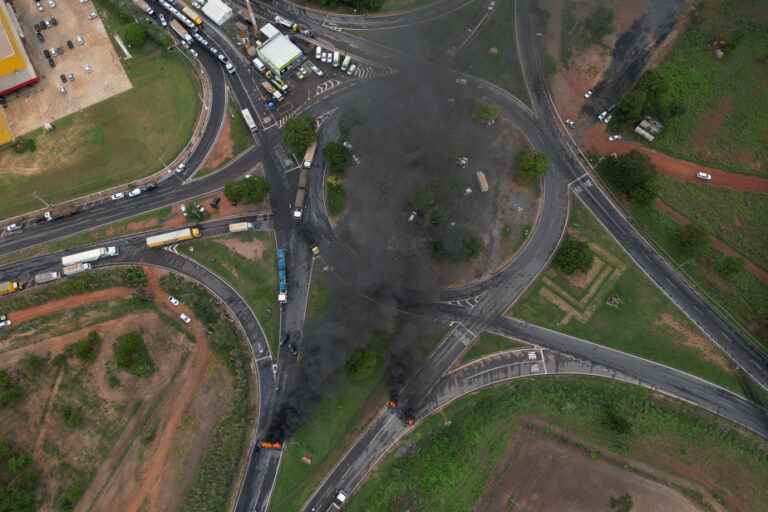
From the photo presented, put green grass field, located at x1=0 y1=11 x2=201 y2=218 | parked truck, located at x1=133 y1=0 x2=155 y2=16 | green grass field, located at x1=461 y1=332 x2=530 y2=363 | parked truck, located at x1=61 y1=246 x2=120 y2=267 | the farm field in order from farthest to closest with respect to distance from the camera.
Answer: parked truck, located at x1=133 y1=0 x2=155 y2=16, green grass field, located at x1=0 y1=11 x2=201 y2=218, parked truck, located at x1=61 y1=246 x2=120 y2=267, green grass field, located at x1=461 y1=332 x2=530 y2=363, the farm field

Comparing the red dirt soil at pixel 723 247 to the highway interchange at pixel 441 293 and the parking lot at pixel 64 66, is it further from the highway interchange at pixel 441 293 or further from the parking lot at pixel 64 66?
the parking lot at pixel 64 66

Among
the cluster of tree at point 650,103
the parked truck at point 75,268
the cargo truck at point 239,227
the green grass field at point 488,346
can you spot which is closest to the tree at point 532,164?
the cluster of tree at point 650,103

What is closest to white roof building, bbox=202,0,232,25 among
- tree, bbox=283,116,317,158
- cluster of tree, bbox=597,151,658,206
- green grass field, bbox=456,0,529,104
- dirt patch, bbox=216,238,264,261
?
tree, bbox=283,116,317,158

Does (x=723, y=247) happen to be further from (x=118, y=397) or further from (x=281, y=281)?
(x=118, y=397)

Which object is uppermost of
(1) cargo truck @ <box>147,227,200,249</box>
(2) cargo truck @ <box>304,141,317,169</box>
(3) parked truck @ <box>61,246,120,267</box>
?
(2) cargo truck @ <box>304,141,317,169</box>

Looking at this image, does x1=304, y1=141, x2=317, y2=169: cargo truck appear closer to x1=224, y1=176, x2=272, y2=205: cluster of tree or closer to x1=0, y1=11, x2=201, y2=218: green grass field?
x1=224, y1=176, x2=272, y2=205: cluster of tree

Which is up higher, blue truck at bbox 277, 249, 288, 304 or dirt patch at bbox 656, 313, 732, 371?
dirt patch at bbox 656, 313, 732, 371

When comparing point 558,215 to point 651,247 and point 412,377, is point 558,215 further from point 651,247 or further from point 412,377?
point 412,377
